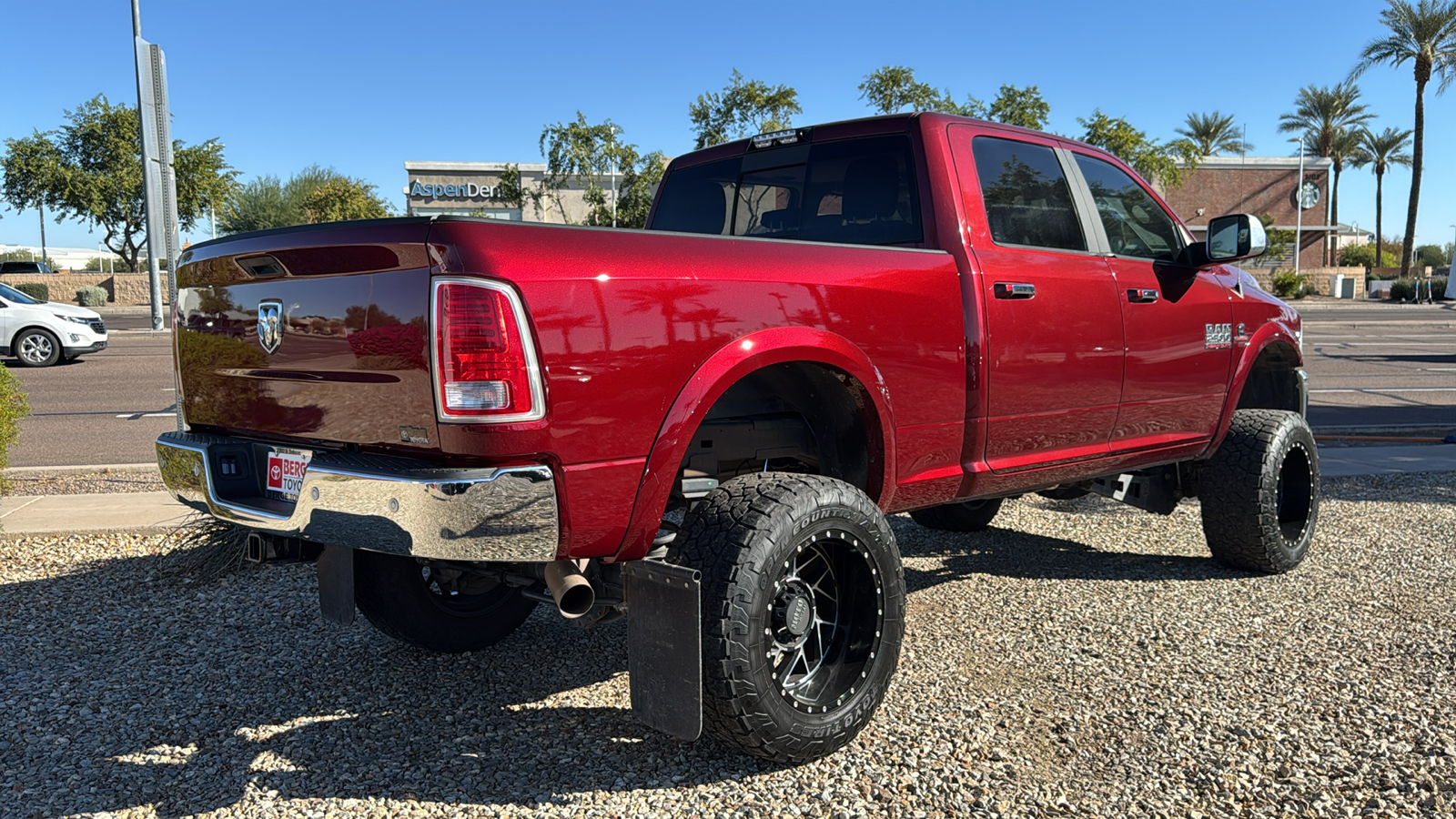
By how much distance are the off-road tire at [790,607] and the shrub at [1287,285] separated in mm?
52360

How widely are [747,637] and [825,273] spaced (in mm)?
1159

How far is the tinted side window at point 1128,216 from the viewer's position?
471cm

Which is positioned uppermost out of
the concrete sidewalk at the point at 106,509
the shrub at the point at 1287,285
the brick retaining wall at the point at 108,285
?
the brick retaining wall at the point at 108,285

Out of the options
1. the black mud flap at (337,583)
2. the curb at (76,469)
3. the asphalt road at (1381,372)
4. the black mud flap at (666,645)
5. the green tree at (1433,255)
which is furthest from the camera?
the green tree at (1433,255)

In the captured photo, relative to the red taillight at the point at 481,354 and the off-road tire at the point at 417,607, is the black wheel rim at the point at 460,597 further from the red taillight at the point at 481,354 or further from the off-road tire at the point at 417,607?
the red taillight at the point at 481,354

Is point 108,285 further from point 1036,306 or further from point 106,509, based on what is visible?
point 1036,306

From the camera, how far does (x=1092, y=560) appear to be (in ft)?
19.0

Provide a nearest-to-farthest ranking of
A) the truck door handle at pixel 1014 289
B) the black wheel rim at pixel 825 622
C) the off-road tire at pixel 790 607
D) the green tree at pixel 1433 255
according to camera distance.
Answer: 1. the off-road tire at pixel 790 607
2. the black wheel rim at pixel 825 622
3. the truck door handle at pixel 1014 289
4. the green tree at pixel 1433 255

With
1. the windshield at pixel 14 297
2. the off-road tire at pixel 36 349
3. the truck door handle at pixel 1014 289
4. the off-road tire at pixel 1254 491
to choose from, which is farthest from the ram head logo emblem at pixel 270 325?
the windshield at pixel 14 297

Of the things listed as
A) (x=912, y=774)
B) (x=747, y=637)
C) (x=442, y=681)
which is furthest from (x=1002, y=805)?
(x=442, y=681)

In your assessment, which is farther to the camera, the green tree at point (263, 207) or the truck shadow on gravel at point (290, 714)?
the green tree at point (263, 207)

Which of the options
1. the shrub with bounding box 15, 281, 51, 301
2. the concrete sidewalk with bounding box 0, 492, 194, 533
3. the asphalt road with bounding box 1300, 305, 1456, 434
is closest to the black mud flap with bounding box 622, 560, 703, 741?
the concrete sidewalk with bounding box 0, 492, 194, 533

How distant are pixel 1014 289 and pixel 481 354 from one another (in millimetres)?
2172

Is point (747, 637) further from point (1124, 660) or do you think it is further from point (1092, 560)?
point (1092, 560)
